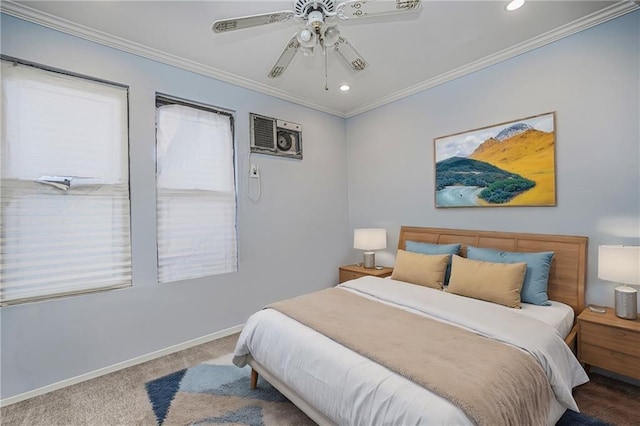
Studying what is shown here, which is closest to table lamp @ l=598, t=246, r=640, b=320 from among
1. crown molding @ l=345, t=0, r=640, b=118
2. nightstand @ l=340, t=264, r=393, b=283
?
crown molding @ l=345, t=0, r=640, b=118

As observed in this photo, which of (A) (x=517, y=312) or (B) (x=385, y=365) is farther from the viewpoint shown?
(A) (x=517, y=312)

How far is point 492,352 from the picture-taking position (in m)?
1.45

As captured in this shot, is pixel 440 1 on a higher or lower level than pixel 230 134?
higher

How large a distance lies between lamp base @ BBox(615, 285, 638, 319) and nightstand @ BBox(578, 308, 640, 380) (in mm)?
41

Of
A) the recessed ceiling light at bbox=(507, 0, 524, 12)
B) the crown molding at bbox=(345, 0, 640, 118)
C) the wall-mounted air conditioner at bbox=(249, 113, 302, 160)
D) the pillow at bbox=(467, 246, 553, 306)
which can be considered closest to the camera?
the recessed ceiling light at bbox=(507, 0, 524, 12)

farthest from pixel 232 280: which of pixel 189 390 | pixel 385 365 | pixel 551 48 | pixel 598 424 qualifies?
pixel 551 48

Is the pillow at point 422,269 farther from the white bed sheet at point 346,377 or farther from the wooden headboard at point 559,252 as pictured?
the white bed sheet at point 346,377

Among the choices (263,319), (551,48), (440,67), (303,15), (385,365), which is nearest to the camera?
(385,365)

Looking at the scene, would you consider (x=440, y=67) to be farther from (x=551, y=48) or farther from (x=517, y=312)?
A: (x=517, y=312)

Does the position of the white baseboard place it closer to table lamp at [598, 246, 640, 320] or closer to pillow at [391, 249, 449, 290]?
pillow at [391, 249, 449, 290]

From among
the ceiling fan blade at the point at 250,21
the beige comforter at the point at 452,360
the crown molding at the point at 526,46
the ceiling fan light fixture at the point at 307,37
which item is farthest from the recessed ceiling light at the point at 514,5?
the beige comforter at the point at 452,360

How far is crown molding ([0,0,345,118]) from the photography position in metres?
2.05

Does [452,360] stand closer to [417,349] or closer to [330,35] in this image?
[417,349]

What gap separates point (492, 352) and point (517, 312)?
78cm
